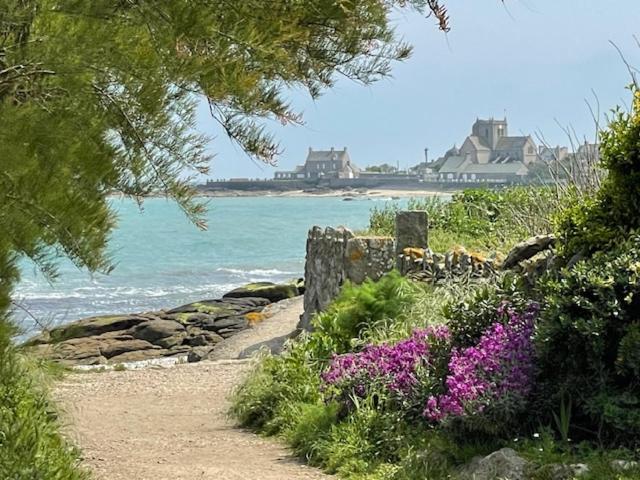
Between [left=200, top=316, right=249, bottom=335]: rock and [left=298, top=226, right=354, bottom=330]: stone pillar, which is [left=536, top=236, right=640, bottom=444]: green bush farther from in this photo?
[left=200, top=316, right=249, bottom=335]: rock

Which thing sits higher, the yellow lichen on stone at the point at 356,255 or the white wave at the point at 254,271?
the yellow lichen on stone at the point at 356,255

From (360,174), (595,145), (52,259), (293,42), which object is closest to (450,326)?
(293,42)

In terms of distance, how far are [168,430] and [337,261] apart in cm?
570

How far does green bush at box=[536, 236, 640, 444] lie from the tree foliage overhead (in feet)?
5.56

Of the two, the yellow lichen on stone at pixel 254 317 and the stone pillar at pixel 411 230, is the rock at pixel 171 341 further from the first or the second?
the stone pillar at pixel 411 230

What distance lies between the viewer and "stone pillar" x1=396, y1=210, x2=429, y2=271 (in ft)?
37.3

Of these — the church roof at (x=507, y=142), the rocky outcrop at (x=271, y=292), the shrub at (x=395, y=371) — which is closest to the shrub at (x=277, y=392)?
the shrub at (x=395, y=371)

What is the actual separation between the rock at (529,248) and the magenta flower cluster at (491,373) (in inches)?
60.2

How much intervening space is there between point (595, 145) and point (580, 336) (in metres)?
6.05

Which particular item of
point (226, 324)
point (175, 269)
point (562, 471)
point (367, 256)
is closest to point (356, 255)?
point (367, 256)

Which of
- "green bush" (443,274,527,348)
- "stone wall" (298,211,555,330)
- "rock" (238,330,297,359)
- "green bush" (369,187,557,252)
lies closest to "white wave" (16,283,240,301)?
"rock" (238,330,297,359)

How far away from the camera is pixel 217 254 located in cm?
5088

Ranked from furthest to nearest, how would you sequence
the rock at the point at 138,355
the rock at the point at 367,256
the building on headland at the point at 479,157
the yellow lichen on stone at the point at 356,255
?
the building on headland at the point at 479,157
the rock at the point at 138,355
the yellow lichen on stone at the point at 356,255
the rock at the point at 367,256

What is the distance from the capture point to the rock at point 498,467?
174 inches
